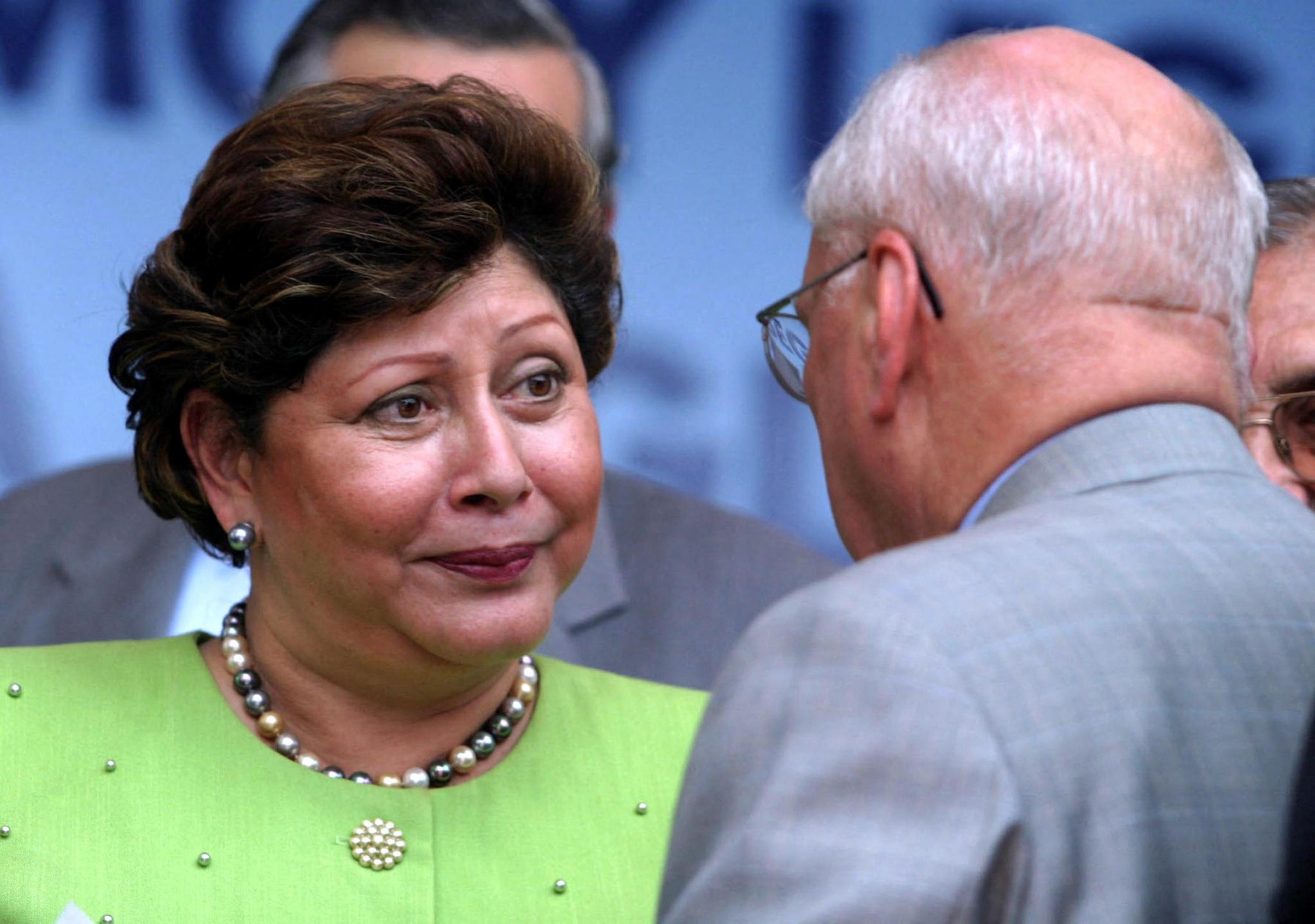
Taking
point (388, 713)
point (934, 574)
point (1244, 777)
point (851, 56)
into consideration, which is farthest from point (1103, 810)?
point (851, 56)

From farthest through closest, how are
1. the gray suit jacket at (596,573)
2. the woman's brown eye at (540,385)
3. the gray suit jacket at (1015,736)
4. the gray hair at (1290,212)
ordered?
the gray suit jacket at (596,573)
the gray hair at (1290,212)
the woman's brown eye at (540,385)
the gray suit jacket at (1015,736)

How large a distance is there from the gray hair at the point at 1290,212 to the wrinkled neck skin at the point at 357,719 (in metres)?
1.46

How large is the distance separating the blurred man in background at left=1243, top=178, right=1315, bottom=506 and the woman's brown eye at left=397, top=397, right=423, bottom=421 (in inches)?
50.6

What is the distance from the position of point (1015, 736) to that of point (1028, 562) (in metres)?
0.17

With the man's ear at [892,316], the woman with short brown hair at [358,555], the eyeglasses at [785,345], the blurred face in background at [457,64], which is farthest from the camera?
the blurred face in background at [457,64]

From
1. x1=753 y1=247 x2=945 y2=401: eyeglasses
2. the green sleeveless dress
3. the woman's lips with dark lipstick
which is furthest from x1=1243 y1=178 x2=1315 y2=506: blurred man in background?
the woman's lips with dark lipstick

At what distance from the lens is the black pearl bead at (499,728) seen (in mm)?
2434

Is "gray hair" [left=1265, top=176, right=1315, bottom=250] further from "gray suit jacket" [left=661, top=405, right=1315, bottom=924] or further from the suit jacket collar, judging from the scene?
"gray suit jacket" [left=661, top=405, right=1315, bottom=924]

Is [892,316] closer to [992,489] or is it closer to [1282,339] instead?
[992,489]

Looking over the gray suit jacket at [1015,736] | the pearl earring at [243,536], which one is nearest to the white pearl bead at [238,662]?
the pearl earring at [243,536]

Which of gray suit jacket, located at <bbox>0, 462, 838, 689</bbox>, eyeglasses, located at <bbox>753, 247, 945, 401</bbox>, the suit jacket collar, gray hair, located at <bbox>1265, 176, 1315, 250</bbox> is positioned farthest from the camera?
gray suit jacket, located at <bbox>0, 462, 838, 689</bbox>

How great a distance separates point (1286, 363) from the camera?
261cm

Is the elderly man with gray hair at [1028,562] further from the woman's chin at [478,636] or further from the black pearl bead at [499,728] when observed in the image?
the black pearl bead at [499,728]

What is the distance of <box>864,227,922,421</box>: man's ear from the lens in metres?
1.73
